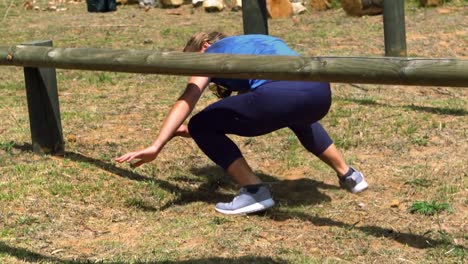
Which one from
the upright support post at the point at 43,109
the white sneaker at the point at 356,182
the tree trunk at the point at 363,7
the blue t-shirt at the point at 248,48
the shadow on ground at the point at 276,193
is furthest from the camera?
the tree trunk at the point at 363,7

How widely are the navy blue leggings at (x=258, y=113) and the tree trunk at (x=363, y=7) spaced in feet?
20.6

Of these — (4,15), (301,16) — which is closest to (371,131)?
(301,16)

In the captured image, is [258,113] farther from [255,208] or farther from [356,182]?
[356,182]

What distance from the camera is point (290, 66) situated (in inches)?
136

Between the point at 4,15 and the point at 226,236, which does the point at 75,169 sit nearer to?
the point at 226,236

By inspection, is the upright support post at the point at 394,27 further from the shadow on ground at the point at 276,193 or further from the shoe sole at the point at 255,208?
the shoe sole at the point at 255,208

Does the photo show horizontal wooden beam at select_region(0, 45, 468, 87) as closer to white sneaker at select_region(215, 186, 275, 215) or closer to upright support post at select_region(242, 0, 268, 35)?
white sneaker at select_region(215, 186, 275, 215)

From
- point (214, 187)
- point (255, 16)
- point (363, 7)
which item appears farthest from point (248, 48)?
point (363, 7)

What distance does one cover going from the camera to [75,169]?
16.9ft

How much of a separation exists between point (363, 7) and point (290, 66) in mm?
7356

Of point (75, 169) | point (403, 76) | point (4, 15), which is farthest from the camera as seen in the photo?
point (4, 15)

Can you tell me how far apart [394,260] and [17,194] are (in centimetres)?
208

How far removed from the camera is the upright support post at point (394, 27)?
286 inches

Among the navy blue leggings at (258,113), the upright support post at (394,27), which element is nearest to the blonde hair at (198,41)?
the navy blue leggings at (258,113)
